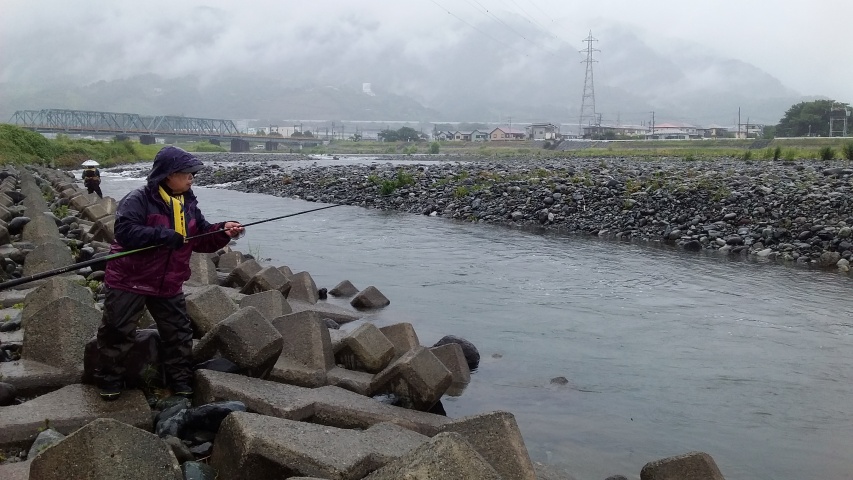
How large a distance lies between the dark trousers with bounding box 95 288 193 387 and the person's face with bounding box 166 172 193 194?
780 millimetres

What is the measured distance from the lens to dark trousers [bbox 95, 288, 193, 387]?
5215 millimetres

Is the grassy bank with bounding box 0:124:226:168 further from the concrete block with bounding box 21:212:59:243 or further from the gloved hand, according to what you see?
the gloved hand

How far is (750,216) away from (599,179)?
6748 mm

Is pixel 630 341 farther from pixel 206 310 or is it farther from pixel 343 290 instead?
pixel 206 310

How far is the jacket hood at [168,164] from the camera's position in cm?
530

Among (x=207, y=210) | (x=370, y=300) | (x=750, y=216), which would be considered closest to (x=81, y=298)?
(x=370, y=300)

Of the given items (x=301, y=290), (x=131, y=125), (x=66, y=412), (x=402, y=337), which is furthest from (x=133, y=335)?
(x=131, y=125)

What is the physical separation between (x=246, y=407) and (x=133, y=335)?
3.16ft

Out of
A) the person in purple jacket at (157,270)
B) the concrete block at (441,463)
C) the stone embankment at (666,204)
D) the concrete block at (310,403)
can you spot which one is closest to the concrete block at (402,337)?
the concrete block at (310,403)

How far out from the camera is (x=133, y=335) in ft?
17.6

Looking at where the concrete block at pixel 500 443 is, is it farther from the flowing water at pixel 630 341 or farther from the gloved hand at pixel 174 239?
the gloved hand at pixel 174 239

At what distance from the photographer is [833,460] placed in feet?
20.1

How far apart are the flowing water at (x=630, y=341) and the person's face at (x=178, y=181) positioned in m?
3.14

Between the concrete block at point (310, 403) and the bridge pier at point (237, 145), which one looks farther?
the bridge pier at point (237, 145)
